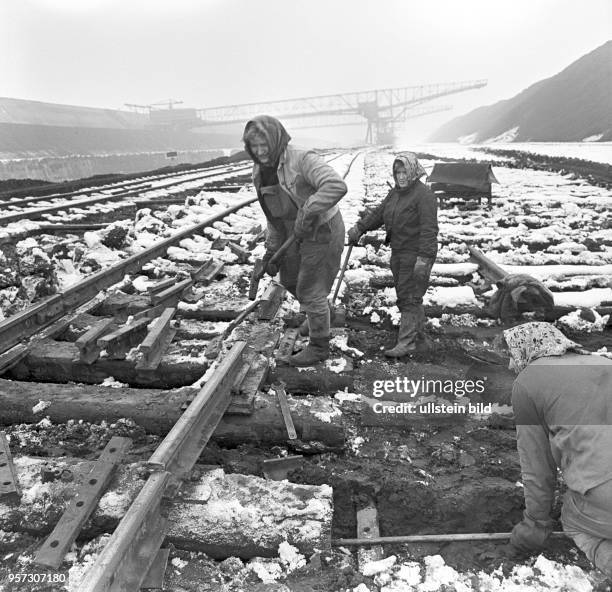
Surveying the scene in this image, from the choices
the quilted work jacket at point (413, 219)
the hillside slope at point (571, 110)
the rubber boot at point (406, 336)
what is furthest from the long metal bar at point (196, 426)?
the hillside slope at point (571, 110)

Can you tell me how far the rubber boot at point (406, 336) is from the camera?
3.94 metres

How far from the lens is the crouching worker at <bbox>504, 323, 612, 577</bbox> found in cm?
201

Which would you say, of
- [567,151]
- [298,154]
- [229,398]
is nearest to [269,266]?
[298,154]

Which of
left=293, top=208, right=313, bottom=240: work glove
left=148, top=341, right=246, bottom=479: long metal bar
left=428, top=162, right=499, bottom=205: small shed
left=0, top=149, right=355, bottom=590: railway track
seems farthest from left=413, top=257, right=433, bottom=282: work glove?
left=428, top=162, right=499, bottom=205: small shed

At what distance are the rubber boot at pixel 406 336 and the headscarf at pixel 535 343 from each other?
1.63m

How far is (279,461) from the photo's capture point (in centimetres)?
279

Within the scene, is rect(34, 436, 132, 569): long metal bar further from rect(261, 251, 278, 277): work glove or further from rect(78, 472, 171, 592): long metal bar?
rect(261, 251, 278, 277): work glove

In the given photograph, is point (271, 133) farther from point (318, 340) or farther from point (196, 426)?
point (196, 426)

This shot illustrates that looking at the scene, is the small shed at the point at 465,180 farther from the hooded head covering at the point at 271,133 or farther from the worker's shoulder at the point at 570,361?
the worker's shoulder at the point at 570,361

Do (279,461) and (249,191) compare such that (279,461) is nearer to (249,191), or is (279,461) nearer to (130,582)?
(130,582)

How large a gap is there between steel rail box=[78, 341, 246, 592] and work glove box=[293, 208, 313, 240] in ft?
3.68

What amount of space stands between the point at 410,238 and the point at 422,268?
0.96 ft

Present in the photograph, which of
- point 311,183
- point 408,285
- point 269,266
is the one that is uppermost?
point 311,183

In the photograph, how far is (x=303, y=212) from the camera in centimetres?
346
